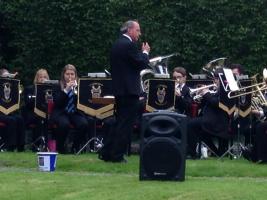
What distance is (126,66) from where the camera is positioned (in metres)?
17.1

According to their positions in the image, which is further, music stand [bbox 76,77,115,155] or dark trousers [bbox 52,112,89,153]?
dark trousers [bbox 52,112,89,153]

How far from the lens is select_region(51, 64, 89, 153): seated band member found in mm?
20234

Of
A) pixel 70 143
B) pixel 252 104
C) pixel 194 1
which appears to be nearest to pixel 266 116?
pixel 252 104

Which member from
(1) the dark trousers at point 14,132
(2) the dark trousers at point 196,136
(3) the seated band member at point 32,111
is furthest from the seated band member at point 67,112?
(2) the dark trousers at point 196,136

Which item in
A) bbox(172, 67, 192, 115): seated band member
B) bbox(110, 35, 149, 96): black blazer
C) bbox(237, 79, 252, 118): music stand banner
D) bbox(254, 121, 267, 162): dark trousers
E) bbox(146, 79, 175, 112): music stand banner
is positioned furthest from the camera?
bbox(172, 67, 192, 115): seated band member

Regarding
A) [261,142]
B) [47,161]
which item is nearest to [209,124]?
[261,142]

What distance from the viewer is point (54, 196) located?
13.4 metres

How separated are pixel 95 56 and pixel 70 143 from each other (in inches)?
214

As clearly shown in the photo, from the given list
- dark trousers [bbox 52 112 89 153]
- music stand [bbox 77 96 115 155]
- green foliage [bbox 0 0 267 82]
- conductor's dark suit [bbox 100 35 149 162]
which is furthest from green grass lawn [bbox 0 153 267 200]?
green foliage [bbox 0 0 267 82]

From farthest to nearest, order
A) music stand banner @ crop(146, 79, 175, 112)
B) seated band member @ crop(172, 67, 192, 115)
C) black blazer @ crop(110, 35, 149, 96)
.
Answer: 1. seated band member @ crop(172, 67, 192, 115)
2. music stand banner @ crop(146, 79, 175, 112)
3. black blazer @ crop(110, 35, 149, 96)

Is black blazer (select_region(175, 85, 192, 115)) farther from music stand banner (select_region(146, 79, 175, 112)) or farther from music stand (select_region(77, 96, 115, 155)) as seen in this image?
music stand (select_region(77, 96, 115, 155))

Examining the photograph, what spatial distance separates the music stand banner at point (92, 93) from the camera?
794 inches

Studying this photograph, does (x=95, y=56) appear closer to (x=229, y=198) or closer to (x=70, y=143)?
(x=70, y=143)

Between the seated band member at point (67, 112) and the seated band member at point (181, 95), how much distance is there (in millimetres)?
1891
